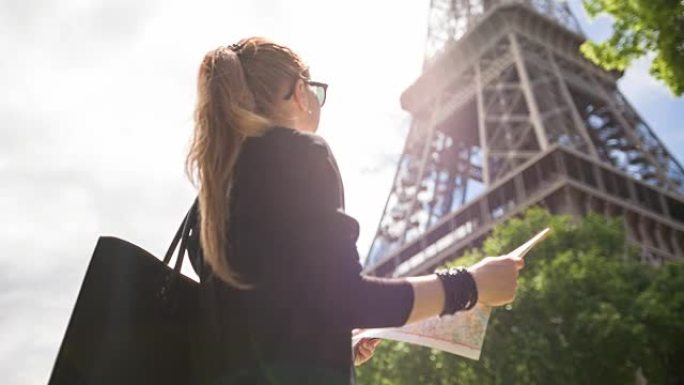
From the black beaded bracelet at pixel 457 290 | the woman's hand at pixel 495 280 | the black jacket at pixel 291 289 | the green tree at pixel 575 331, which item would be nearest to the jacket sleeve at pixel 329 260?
the black jacket at pixel 291 289

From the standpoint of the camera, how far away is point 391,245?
37.3 meters

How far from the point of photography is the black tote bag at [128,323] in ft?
4.78

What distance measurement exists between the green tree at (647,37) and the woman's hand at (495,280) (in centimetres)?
677

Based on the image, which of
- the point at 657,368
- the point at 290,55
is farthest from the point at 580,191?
the point at 290,55

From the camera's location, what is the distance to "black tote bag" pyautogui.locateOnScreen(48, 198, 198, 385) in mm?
1456

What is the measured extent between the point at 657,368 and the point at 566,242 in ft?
13.4

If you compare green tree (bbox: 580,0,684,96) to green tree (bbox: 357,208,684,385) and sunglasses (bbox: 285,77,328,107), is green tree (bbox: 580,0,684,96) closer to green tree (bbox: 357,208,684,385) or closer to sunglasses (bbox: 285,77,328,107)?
sunglasses (bbox: 285,77,328,107)

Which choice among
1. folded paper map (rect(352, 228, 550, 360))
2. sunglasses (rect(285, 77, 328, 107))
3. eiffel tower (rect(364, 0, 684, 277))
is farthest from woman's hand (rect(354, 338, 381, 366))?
eiffel tower (rect(364, 0, 684, 277))

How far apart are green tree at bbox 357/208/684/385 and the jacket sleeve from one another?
14189 mm

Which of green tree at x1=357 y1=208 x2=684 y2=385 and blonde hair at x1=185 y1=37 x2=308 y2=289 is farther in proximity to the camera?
green tree at x1=357 y1=208 x2=684 y2=385

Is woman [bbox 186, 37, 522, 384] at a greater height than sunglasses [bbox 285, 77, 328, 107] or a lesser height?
lesser

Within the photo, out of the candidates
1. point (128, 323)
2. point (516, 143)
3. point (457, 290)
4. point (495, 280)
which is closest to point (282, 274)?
point (128, 323)

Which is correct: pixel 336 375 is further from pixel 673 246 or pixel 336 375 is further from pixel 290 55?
pixel 673 246

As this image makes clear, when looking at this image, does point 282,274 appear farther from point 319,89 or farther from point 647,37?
point 647,37
